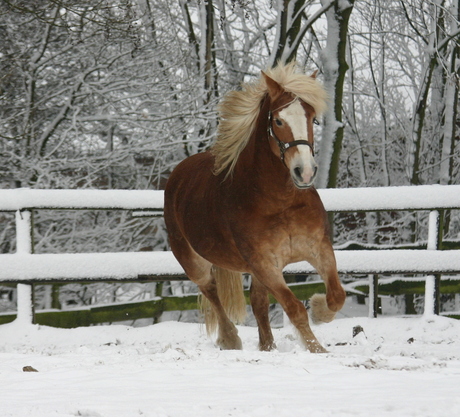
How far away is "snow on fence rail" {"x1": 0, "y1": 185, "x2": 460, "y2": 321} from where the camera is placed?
6.36 metres

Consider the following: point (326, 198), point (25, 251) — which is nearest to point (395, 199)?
point (326, 198)

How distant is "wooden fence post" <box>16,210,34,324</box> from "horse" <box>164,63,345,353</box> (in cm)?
223

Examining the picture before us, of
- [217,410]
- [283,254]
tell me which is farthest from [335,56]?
[217,410]

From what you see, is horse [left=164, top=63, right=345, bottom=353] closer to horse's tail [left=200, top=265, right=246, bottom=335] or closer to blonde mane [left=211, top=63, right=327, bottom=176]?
blonde mane [left=211, top=63, right=327, bottom=176]

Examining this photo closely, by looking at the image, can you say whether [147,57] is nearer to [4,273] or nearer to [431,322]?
[4,273]

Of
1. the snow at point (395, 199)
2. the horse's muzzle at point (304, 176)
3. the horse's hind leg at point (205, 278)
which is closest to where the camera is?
the horse's muzzle at point (304, 176)

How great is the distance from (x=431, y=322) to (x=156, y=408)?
4239mm

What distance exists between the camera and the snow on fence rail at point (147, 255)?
251 inches

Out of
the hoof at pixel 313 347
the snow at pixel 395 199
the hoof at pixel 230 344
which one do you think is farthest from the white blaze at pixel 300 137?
the snow at pixel 395 199

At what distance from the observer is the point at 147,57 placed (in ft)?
37.2

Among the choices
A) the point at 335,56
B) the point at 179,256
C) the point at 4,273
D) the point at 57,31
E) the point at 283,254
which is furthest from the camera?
the point at 57,31

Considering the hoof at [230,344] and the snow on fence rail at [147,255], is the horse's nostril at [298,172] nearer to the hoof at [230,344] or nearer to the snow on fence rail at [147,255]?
the hoof at [230,344]

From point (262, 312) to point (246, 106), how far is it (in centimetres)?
156

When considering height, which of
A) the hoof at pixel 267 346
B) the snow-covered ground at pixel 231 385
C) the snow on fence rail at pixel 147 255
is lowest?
the hoof at pixel 267 346
